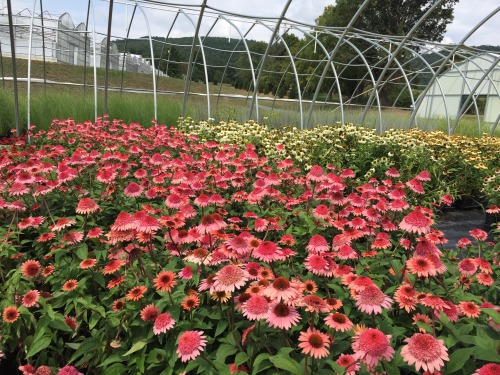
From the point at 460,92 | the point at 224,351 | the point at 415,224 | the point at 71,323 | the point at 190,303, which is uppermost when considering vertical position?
the point at 460,92

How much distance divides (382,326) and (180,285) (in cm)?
78

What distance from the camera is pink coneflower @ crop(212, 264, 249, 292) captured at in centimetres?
111

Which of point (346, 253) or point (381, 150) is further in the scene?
point (381, 150)

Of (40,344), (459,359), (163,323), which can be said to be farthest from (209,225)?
(459,359)

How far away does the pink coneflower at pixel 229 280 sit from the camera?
1109 millimetres

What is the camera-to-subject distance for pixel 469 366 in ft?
3.76

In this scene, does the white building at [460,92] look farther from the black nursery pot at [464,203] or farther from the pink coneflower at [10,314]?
the pink coneflower at [10,314]

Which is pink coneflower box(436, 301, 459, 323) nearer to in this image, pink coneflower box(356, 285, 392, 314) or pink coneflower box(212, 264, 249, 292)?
pink coneflower box(356, 285, 392, 314)

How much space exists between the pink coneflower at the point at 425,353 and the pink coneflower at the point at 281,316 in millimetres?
291

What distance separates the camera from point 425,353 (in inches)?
36.2

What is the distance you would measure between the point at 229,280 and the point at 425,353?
55cm

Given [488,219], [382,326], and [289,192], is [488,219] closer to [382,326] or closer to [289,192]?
[289,192]

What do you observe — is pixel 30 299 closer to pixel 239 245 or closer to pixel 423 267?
pixel 239 245

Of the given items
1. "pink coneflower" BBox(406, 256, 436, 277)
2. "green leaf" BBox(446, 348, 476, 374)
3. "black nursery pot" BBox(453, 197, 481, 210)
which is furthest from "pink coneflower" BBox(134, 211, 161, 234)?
"black nursery pot" BBox(453, 197, 481, 210)
